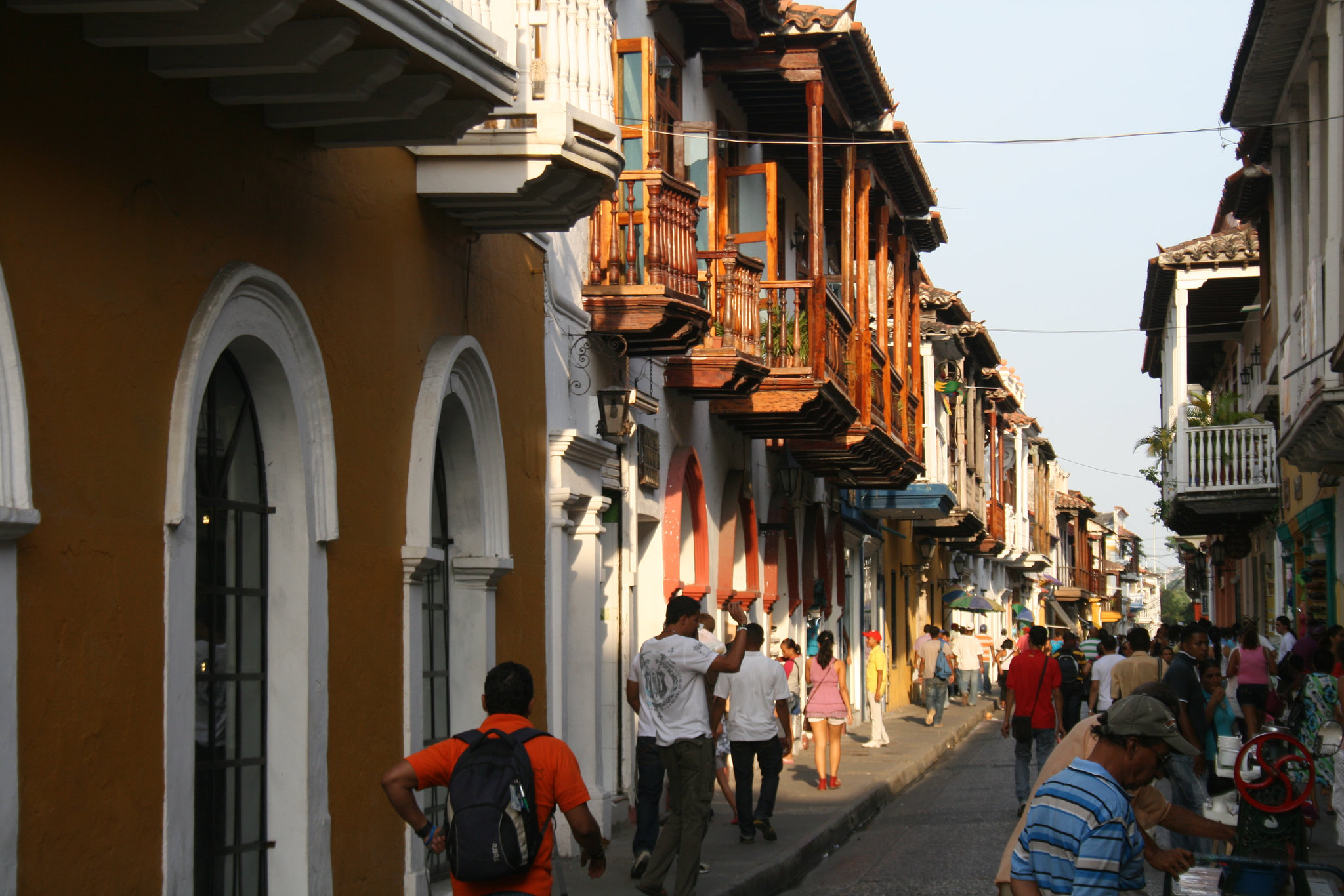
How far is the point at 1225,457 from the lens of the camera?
25344mm

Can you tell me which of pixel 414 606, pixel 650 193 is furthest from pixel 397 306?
pixel 650 193

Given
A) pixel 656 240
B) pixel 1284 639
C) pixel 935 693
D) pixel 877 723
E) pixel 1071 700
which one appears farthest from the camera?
pixel 935 693

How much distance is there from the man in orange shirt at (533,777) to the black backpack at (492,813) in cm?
8

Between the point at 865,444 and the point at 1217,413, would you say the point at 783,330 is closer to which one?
the point at 865,444

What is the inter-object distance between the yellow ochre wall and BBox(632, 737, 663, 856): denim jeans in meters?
2.66

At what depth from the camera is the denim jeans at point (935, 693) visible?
2758cm

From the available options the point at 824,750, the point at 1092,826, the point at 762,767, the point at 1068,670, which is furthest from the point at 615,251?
the point at 1092,826

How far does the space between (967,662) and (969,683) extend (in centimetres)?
178

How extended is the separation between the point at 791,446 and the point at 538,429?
31.6ft

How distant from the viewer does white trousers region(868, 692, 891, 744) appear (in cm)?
2244

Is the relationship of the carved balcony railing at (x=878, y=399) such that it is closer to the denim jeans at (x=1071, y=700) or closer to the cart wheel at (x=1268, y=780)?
the denim jeans at (x=1071, y=700)

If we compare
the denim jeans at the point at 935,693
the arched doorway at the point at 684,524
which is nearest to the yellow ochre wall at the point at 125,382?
the arched doorway at the point at 684,524

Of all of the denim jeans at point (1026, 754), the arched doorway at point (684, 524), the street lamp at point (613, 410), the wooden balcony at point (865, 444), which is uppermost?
the wooden balcony at point (865, 444)

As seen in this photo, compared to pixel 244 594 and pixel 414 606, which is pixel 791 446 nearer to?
pixel 414 606
